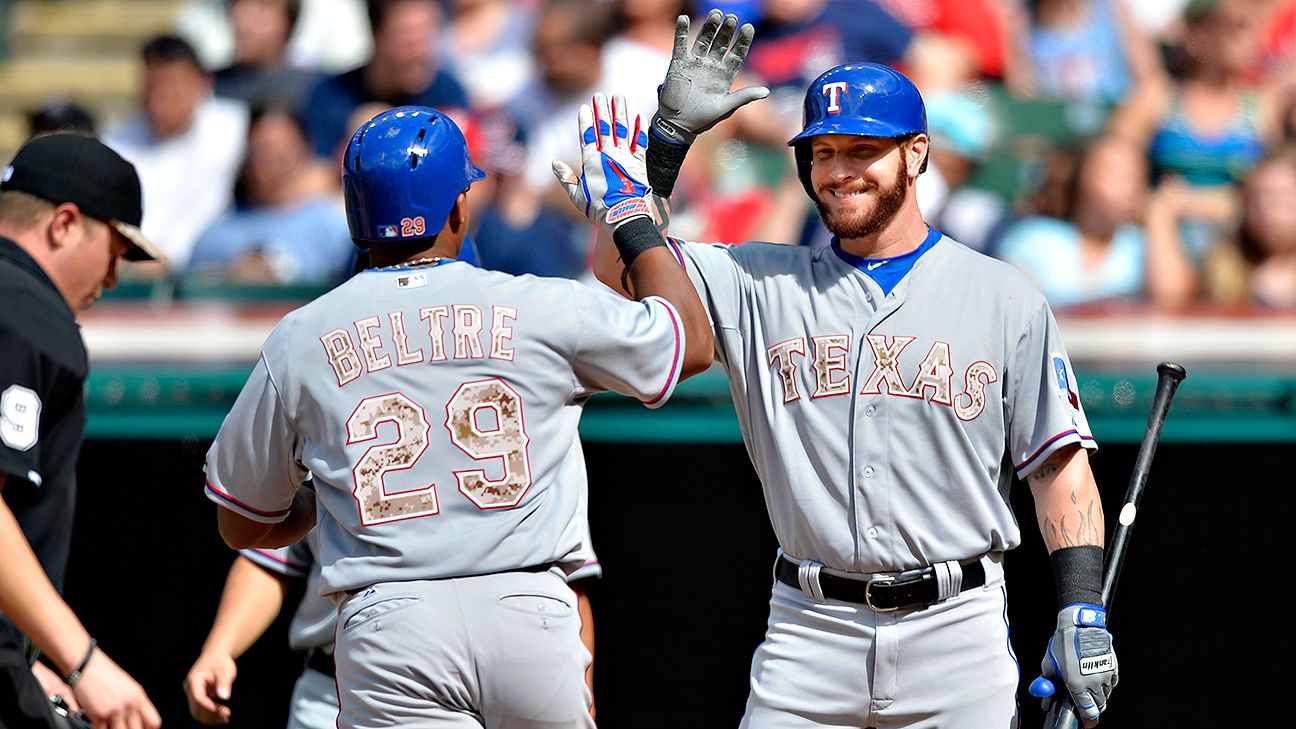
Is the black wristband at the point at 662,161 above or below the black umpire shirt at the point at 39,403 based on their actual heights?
above

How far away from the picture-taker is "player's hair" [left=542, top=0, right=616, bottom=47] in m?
5.92

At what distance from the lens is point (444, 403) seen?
2324mm

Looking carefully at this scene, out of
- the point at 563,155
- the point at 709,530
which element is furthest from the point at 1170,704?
the point at 563,155

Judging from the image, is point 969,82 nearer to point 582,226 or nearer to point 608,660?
point 582,226

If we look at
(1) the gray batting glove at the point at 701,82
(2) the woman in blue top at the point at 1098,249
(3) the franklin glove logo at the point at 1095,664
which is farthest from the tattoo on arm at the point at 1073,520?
(2) the woman in blue top at the point at 1098,249

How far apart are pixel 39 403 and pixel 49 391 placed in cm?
3

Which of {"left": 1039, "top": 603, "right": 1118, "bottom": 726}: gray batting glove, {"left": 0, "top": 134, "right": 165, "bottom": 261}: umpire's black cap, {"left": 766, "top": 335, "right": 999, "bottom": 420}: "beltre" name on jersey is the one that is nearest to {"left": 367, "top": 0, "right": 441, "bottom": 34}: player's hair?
{"left": 0, "top": 134, "right": 165, "bottom": 261}: umpire's black cap

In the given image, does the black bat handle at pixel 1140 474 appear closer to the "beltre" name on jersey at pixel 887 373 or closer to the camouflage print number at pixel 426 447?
the "beltre" name on jersey at pixel 887 373

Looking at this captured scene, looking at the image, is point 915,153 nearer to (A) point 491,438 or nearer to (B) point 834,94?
(B) point 834,94

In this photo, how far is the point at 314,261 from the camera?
5.61 metres

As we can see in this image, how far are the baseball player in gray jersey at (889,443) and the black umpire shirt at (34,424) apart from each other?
1022mm

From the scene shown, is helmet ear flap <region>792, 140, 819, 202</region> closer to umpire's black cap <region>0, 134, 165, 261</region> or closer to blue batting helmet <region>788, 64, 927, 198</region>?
blue batting helmet <region>788, 64, 927, 198</region>

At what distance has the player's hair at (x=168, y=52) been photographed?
6.23m

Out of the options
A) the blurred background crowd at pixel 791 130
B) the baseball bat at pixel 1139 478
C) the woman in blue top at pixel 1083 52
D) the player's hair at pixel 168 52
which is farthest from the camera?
the player's hair at pixel 168 52
